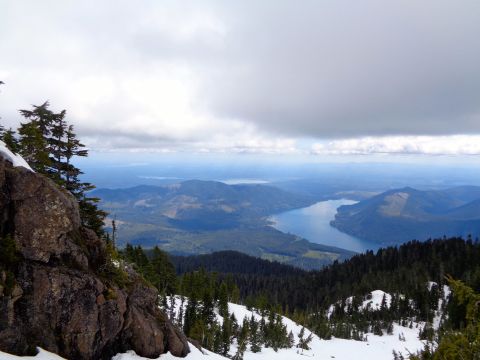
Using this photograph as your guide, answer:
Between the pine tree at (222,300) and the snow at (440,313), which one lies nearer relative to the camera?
the pine tree at (222,300)

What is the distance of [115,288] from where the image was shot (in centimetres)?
2647

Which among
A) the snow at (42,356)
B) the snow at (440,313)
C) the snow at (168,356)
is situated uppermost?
the snow at (42,356)

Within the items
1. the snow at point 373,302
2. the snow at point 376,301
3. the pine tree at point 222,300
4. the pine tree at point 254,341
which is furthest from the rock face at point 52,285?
the snow at point 376,301

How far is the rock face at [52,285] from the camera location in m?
19.5

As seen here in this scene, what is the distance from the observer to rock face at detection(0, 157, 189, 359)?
19469 millimetres

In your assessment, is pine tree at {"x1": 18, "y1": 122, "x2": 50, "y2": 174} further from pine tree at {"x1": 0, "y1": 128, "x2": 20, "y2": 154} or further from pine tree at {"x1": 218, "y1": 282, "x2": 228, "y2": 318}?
pine tree at {"x1": 218, "y1": 282, "x2": 228, "y2": 318}

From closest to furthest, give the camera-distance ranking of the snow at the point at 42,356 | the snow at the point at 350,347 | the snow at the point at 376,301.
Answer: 1. the snow at the point at 42,356
2. the snow at the point at 350,347
3. the snow at the point at 376,301

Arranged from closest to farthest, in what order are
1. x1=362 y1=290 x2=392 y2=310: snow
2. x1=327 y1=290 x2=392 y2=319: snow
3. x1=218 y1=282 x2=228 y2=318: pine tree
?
x1=218 y1=282 x2=228 y2=318: pine tree → x1=327 y1=290 x2=392 y2=319: snow → x1=362 y1=290 x2=392 y2=310: snow

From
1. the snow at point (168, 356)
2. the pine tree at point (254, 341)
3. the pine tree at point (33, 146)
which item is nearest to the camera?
the snow at point (168, 356)

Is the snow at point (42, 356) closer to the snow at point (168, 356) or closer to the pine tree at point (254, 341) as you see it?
the snow at point (168, 356)

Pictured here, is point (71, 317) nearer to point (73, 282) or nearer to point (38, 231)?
point (73, 282)

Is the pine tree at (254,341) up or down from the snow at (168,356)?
down

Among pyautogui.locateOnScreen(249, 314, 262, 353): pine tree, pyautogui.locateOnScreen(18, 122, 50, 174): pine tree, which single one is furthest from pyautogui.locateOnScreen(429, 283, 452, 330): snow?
pyautogui.locateOnScreen(18, 122, 50, 174): pine tree

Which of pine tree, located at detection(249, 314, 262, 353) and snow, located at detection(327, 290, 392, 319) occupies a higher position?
pine tree, located at detection(249, 314, 262, 353)
